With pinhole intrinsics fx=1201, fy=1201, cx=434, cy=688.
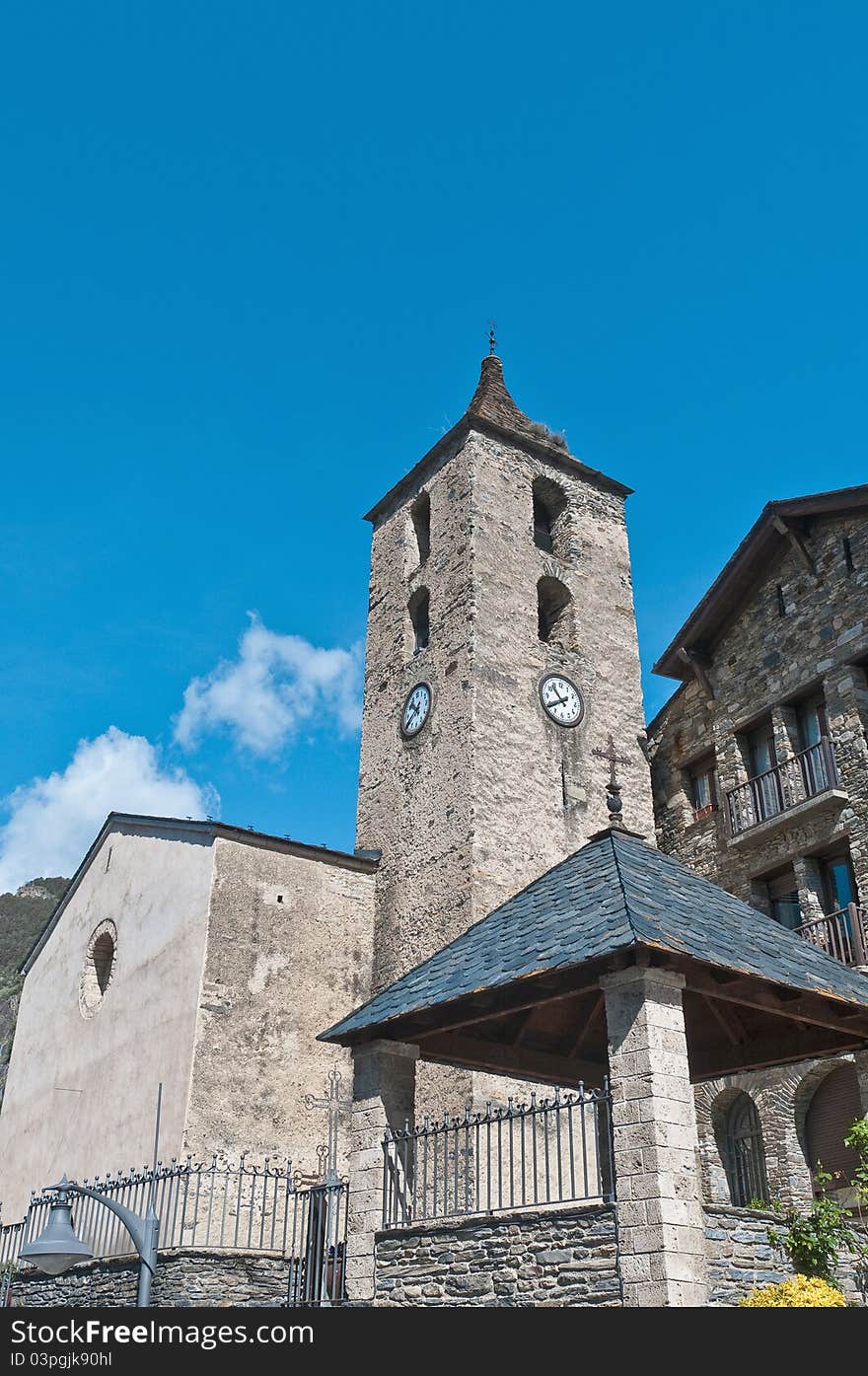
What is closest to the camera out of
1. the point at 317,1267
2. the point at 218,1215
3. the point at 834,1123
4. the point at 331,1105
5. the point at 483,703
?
the point at 317,1267

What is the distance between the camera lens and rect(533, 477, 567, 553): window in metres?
20.8

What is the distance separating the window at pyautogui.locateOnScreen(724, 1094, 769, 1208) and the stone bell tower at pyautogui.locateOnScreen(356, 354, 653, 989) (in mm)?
4034

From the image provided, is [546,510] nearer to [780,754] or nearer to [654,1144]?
[780,754]

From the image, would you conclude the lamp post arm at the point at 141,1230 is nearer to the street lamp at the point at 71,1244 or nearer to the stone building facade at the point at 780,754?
the street lamp at the point at 71,1244

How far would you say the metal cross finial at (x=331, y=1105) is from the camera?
15109mm

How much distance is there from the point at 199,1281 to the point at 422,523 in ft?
43.1

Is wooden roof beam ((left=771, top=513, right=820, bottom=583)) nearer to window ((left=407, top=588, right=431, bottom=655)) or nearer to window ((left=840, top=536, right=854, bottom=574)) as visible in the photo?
window ((left=840, top=536, right=854, bottom=574))

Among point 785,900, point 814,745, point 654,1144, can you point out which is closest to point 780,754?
point 814,745

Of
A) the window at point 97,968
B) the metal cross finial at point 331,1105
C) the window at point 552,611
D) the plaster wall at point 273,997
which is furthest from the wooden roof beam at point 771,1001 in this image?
the window at point 97,968

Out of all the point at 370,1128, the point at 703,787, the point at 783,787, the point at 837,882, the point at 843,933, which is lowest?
the point at 370,1128

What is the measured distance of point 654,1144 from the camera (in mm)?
7336

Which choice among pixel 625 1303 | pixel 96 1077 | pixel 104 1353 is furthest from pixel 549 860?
pixel 104 1353

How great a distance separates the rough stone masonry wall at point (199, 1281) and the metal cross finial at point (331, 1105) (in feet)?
8.57

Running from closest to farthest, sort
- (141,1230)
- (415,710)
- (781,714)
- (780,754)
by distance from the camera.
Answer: (141,1230) < (780,754) < (781,714) < (415,710)
